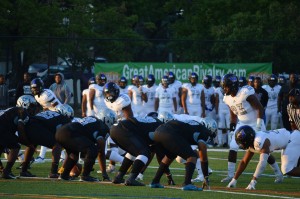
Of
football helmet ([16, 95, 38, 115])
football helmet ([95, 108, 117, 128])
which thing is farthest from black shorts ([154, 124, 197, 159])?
football helmet ([16, 95, 38, 115])

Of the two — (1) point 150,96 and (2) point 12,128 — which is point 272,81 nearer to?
(1) point 150,96

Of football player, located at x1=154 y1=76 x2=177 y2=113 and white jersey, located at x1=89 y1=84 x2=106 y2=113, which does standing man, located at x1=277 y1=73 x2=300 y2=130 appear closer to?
football player, located at x1=154 y1=76 x2=177 y2=113

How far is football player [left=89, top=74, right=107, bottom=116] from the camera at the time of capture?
2303cm

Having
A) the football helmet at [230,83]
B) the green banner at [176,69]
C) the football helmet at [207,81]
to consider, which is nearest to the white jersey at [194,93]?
the football helmet at [207,81]

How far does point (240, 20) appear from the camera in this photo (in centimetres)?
3509

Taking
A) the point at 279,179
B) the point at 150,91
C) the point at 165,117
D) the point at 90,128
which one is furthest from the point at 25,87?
the point at 279,179

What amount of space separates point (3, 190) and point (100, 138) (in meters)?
2.08

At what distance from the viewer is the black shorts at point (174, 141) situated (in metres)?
13.4

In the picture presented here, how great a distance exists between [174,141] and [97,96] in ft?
32.1

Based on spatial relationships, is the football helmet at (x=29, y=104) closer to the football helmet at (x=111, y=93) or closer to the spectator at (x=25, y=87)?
the football helmet at (x=111, y=93)

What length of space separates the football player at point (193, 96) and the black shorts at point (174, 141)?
34.1 ft

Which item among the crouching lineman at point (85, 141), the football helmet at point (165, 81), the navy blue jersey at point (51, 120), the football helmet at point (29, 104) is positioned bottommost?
the crouching lineman at point (85, 141)

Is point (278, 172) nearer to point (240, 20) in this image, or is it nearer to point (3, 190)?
point (3, 190)

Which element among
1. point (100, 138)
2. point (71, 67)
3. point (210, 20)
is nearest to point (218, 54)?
point (71, 67)
